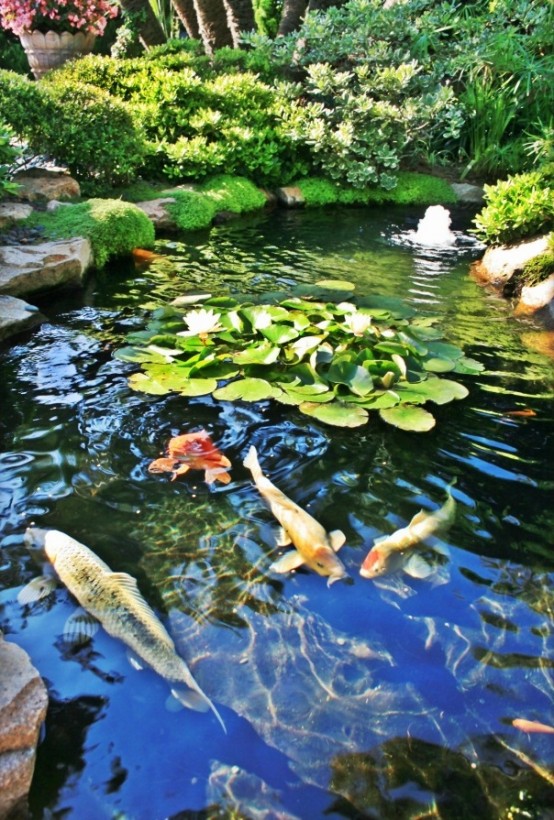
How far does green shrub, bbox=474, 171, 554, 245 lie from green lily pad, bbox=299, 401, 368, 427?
413 centimetres

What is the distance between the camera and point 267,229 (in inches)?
333

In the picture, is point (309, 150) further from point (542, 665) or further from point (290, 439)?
point (542, 665)

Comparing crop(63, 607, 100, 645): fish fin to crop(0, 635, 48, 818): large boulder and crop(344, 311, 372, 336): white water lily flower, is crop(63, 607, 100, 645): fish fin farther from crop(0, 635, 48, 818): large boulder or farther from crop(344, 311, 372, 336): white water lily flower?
crop(344, 311, 372, 336): white water lily flower

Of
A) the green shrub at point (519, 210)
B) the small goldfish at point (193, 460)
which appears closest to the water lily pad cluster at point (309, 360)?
the small goldfish at point (193, 460)

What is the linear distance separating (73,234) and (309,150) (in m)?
5.10

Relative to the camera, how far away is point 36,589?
258cm

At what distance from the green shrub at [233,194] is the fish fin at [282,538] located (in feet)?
22.2

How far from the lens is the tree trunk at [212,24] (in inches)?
492

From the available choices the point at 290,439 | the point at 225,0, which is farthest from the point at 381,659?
the point at 225,0

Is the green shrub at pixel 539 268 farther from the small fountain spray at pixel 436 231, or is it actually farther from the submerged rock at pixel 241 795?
the submerged rock at pixel 241 795

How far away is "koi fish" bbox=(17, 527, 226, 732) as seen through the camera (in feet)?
7.13

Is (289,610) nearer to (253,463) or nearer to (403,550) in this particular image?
(403,550)

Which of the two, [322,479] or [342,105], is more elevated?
[342,105]

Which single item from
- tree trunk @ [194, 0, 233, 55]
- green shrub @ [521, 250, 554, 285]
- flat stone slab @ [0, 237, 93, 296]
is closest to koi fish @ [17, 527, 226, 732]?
flat stone slab @ [0, 237, 93, 296]
